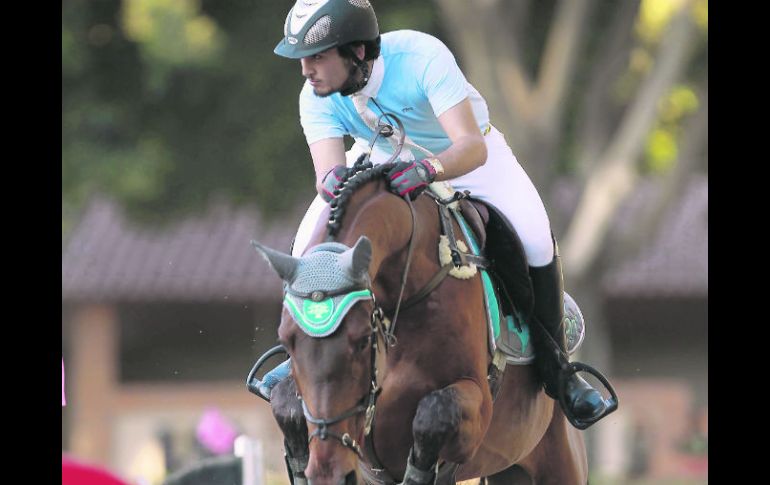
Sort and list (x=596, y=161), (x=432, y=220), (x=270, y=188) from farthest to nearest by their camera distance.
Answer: (x=270, y=188) < (x=596, y=161) < (x=432, y=220)

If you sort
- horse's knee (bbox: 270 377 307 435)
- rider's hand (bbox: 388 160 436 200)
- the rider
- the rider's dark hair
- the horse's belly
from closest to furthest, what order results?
horse's knee (bbox: 270 377 307 435) → rider's hand (bbox: 388 160 436 200) → the rider → the rider's dark hair → the horse's belly

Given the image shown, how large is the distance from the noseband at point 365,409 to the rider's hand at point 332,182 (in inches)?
18.8

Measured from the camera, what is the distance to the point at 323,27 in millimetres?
5121

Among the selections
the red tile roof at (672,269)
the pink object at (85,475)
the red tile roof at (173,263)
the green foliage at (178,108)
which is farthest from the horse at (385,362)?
the red tile roof at (672,269)

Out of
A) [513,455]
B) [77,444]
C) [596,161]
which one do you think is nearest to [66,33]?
[77,444]

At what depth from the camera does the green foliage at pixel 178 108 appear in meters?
16.0

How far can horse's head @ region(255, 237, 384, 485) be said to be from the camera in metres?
4.52

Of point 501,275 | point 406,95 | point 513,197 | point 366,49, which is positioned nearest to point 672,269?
point 513,197

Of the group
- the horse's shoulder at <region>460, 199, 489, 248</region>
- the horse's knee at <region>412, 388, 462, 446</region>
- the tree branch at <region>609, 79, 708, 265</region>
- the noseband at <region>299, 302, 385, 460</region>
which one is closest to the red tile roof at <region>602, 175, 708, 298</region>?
the tree branch at <region>609, 79, 708, 265</region>

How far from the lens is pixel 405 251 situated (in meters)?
5.06

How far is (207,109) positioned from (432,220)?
1189 cm

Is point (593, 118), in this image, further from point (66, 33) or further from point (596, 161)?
point (66, 33)

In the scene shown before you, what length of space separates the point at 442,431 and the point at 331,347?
621 millimetres

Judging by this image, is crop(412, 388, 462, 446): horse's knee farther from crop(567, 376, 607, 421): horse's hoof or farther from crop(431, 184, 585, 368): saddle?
crop(567, 376, 607, 421): horse's hoof
